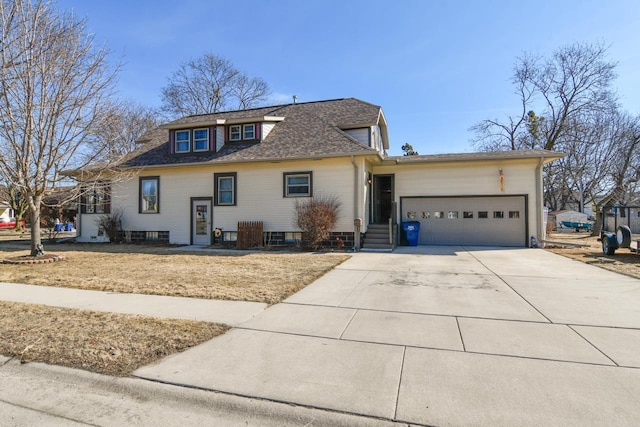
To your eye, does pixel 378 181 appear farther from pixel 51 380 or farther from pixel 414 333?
pixel 51 380

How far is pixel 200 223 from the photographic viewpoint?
15.7 metres

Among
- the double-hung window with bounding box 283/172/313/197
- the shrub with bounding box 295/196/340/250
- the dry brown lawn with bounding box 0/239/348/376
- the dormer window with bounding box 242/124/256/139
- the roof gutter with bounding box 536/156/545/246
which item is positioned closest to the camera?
the dry brown lawn with bounding box 0/239/348/376

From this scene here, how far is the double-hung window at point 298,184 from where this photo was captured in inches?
555

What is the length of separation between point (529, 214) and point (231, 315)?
14130mm

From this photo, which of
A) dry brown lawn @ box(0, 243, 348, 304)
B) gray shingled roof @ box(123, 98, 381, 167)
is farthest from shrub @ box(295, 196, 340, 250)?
dry brown lawn @ box(0, 243, 348, 304)

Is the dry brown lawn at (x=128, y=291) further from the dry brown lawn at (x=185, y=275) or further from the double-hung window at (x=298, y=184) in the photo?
the double-hung window at (x=298, y=184)

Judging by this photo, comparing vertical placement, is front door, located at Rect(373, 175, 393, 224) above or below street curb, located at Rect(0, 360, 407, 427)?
above

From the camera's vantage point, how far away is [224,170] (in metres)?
15.2

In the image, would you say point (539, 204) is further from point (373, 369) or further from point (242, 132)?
point (373, 369)

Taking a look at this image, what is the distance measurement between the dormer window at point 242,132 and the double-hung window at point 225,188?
209cm

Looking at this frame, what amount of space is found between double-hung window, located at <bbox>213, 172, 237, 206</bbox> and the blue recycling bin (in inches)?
304

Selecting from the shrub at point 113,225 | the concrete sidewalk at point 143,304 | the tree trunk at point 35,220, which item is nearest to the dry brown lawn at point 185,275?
the concrete sidewalk at point 143,304

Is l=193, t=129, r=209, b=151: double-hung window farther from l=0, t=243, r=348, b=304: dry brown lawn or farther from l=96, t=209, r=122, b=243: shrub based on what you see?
l=0, t=243, r=348, b=304: dry brown lawn

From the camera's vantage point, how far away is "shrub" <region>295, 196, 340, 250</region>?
13.0 meters
